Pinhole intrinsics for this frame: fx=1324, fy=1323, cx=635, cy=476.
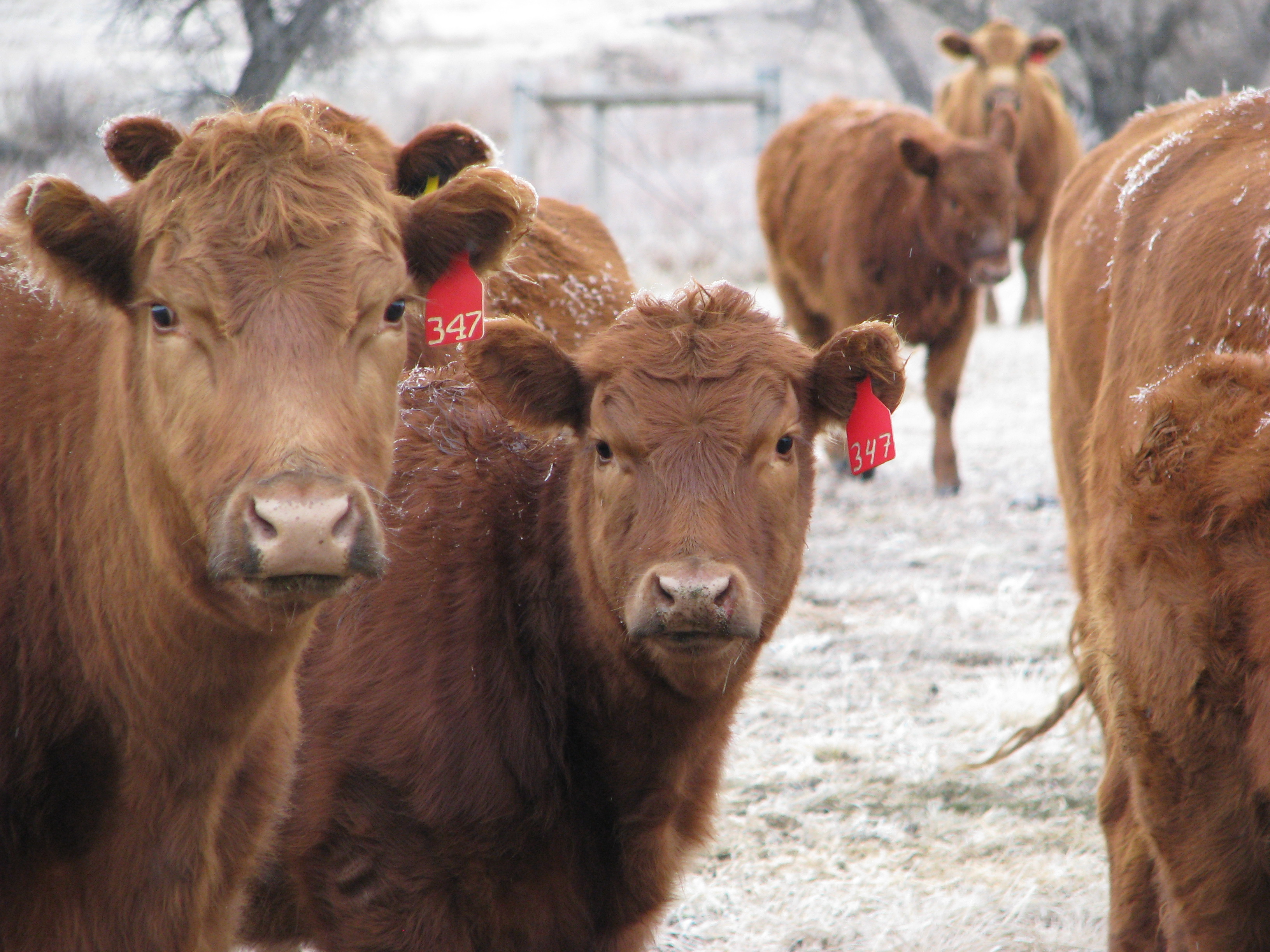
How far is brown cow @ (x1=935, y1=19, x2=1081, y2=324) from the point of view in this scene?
1404cm

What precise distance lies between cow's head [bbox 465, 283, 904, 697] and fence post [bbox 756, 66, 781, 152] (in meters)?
12.0

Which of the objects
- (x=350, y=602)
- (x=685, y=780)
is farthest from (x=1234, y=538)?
(x=350, y=602)

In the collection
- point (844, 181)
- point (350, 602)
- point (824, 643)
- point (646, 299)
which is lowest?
point (824, 643)

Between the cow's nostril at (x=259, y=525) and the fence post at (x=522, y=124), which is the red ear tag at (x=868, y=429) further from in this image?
the fence post at (x=522, y=124)

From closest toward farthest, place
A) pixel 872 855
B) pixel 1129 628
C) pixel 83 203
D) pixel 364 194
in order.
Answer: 1. pixel 83 203
2. pixel 364 194
3. pixel 1129 628
4. pixel 872 855

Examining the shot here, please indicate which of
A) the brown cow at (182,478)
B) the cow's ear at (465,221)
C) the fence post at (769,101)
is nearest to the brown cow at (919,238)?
the fence post at (769,101)

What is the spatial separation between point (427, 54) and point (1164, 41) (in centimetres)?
1684

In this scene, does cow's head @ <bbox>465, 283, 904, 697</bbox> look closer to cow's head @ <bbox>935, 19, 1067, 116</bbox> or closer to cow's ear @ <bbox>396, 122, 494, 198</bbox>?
cow's ear @ <bbox>396, 122, 494, 198</bbox>

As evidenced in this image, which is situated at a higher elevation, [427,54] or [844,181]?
[427,54]

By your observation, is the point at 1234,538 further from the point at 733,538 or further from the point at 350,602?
the point at 350,602

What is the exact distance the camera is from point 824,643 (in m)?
6.06

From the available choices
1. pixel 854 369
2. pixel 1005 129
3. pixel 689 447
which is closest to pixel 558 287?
pixel 854 369

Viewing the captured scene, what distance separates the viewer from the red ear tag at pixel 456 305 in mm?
2775

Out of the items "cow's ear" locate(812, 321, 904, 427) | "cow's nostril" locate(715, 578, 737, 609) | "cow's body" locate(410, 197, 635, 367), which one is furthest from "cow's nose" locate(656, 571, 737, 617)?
"cow's body" locate(410, 197, 635, 367)
